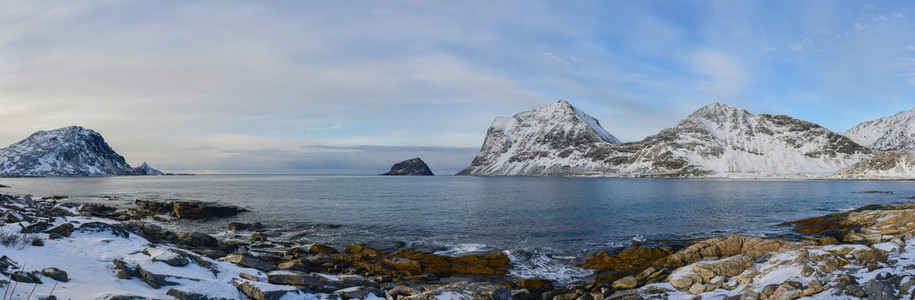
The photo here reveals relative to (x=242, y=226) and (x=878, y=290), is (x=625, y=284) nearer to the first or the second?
(x=878, y=290)

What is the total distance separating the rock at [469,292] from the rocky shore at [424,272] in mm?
51

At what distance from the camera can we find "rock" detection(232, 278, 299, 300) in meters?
14.2

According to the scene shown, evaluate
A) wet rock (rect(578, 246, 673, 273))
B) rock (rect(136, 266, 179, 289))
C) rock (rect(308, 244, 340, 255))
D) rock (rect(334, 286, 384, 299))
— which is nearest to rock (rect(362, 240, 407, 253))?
rock (rect(308, 244, 340, 255))

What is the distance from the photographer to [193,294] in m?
13.1

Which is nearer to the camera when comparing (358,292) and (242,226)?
(358,292)

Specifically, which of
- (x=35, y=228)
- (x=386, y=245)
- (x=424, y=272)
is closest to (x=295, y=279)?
(x=424, y=272)

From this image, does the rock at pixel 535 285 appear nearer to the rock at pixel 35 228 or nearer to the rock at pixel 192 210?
the rock at pixel 35 228

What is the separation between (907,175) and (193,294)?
268464 mm

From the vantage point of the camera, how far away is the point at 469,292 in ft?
51.8

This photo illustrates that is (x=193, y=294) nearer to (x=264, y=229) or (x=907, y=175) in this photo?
(x=264, y=229)

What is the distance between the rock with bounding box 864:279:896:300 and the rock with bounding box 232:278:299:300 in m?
19.5

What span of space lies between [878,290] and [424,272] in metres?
18.9

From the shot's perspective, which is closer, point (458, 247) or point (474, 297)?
point (474, 297)

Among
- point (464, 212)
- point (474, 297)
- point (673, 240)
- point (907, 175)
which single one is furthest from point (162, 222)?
point (907, 175)
